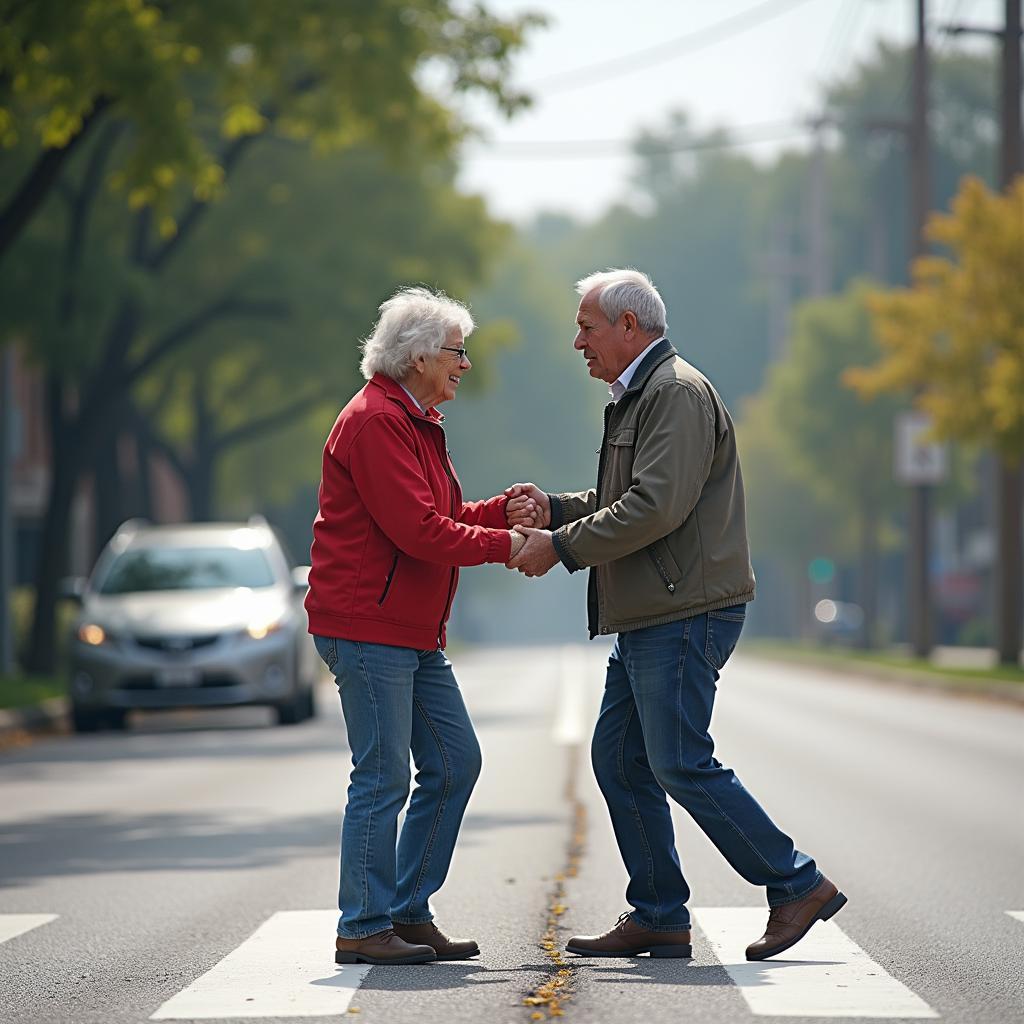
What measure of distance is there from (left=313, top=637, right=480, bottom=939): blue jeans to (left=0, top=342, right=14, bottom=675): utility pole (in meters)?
18.1

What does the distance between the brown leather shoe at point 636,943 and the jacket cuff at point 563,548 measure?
45.5 inches

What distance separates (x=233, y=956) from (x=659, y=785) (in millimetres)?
1471

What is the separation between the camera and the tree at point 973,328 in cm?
2872

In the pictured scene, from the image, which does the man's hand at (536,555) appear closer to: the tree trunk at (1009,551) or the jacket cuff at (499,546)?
the jacket cuff at (499,546)

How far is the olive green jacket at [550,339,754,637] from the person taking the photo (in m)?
6.59

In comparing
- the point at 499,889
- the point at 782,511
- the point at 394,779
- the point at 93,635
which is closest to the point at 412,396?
the point at 394,779

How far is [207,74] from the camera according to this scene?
2650cm

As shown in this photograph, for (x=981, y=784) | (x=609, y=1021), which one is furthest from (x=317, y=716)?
(x=609, y=1021)

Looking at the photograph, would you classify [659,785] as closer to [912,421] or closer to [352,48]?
[352,48]

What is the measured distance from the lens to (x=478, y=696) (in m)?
27.5

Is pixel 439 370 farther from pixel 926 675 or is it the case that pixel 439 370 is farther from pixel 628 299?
pixel 926 675

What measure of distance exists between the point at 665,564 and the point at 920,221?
28.9 metres

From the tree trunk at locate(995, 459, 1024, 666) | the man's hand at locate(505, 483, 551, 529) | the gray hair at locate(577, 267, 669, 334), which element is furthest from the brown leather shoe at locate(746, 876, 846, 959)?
the tree trunk at locate(995, 459, 1024, 666)

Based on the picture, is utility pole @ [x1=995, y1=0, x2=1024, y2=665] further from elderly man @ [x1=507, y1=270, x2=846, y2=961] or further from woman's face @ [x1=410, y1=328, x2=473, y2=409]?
woman's face @ [x1=410, y1=328, x2=473, y2=409]
